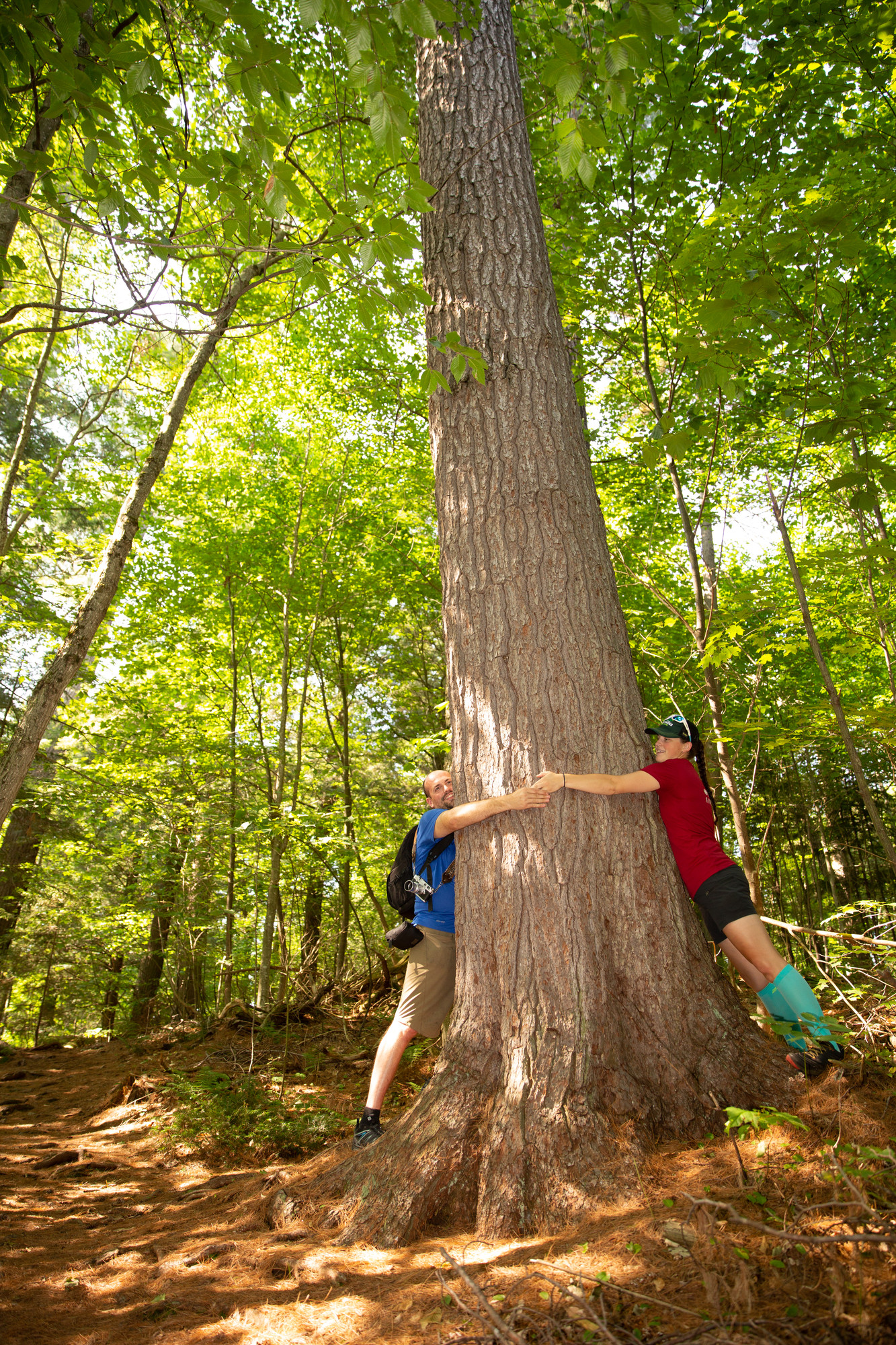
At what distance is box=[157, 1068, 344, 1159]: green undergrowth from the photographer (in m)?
4.49

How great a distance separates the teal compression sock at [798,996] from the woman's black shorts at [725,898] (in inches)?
10.4

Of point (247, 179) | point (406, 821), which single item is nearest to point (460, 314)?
point (247, 179)

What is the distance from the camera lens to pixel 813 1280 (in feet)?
5.58

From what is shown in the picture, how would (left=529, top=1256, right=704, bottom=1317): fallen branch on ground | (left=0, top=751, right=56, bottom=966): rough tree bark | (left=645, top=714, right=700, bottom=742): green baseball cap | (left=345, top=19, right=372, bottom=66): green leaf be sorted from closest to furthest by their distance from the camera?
(left=529, top=1256, right=704, bottom=1317): fallen branch on ground
(left=345, top=19, right=372, bottom=66): green leaf
(left=645, top=714, right=700, bottom=742): green baseball cap
(left=0, top=751, right=56, bottom=966): rough tree bark

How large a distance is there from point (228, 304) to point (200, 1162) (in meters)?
7.29

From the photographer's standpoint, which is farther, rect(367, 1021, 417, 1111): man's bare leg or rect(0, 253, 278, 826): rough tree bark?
rect(0, 253, 278, 826): rough tree bark

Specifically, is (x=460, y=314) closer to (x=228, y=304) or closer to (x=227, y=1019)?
(x=228, y=304)

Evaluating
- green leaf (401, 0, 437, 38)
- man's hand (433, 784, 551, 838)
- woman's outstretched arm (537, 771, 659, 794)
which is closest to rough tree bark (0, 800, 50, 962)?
man's hand (433, 784, 551, 838)

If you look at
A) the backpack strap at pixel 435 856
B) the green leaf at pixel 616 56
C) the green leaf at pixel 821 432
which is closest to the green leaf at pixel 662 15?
the green leaf at pixel 616 56

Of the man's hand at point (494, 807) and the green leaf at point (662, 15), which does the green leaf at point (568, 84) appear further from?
the man's hand at point (494, 807)

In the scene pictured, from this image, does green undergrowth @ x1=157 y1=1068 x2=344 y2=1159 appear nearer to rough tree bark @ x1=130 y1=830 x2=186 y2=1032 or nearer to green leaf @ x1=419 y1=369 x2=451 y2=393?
rough tree bark @ x1=130 y1=830 x2=186 y2=1032

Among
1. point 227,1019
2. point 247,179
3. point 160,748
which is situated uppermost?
point 247,179

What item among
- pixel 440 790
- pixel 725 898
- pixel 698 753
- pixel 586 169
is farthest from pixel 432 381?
pixel 725 898

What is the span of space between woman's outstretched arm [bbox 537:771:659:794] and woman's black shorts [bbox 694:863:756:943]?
1.74 ft
